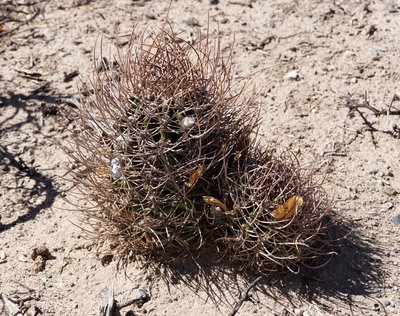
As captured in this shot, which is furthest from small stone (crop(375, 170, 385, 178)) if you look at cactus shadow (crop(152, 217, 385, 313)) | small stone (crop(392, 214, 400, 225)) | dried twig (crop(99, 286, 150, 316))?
dried twig (crop(99, 286, 150, 316))

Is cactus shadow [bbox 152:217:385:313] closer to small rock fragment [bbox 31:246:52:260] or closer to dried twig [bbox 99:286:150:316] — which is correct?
dried twig [bbox 99:286:150:316]

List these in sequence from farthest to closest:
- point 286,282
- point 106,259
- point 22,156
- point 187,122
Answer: point 22,156
point 106,259
point 286,282
point 187,122

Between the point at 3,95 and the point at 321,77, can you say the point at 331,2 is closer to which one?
the point at 321,77

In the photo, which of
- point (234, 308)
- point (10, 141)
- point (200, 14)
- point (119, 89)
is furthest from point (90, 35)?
point (234, 308)

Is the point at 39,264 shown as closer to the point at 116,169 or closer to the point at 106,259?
the point at 106,259

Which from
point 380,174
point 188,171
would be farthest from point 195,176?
point 380,174

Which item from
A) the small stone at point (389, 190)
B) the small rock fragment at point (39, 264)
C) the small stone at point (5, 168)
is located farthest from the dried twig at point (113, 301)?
the small stone at point (389, 190)
